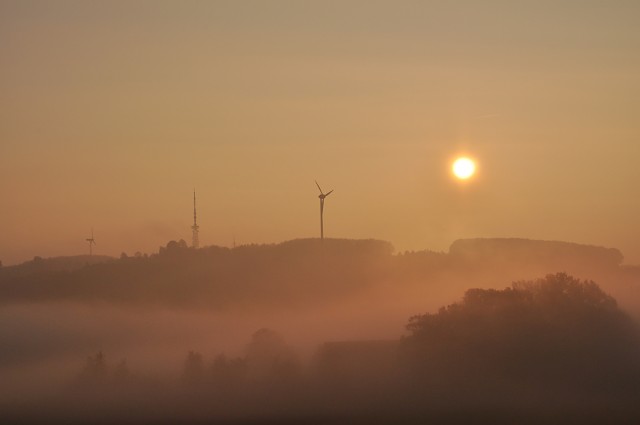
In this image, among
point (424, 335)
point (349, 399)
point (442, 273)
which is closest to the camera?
point (349, 399)

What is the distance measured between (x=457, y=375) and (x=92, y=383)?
3939 cm

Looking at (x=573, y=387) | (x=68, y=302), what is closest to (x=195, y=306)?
(x=68, y=302)

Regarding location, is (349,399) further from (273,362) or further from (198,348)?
(198,348)

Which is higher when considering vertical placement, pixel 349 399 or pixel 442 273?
pixel 442 273

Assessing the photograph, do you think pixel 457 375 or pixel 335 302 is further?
pixel 335 302

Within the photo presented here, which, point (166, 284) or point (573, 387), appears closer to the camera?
point (573, 387)

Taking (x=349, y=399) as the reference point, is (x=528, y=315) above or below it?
above

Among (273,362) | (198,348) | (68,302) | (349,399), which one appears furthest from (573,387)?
(68,302)

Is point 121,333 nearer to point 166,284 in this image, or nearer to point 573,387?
point 166,284

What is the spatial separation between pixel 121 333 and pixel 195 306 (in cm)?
3194

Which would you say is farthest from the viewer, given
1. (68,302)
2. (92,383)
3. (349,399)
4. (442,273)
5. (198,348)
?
(68,302)

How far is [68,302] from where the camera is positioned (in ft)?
601

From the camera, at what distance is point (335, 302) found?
174 meters

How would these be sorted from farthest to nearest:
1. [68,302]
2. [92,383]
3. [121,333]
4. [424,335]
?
[68,302] → [121,333] → [92,383] → [424,335]
